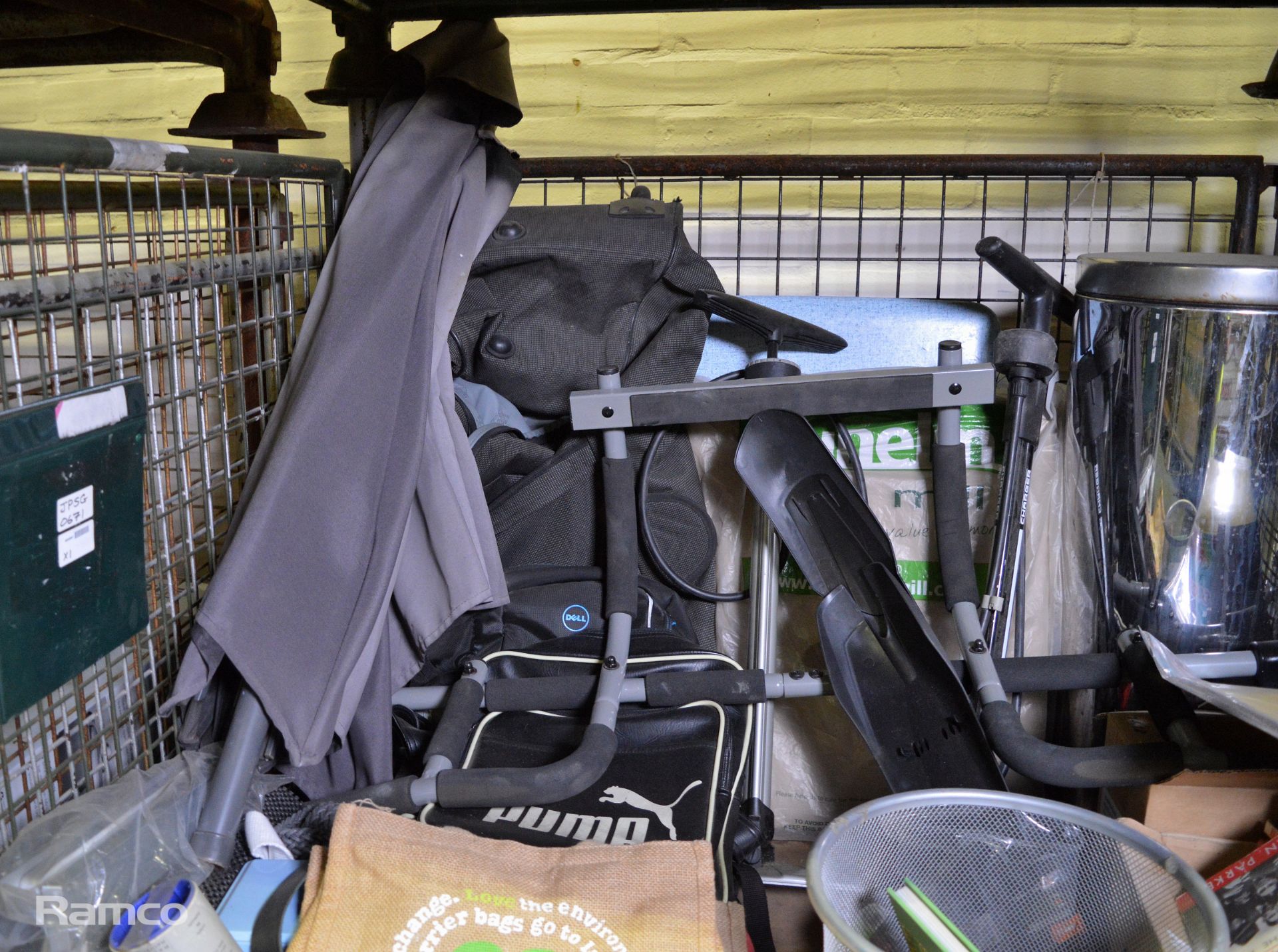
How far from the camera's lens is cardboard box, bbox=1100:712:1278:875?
107cm

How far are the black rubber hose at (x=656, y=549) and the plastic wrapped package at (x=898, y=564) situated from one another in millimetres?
144

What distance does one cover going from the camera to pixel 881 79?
2287mm

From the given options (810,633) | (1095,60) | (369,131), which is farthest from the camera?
(1095,60)

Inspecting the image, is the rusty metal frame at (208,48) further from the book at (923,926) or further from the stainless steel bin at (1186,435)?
the book at (923,926)

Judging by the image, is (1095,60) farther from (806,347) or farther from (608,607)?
(608,607)

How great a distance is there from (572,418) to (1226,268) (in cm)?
71

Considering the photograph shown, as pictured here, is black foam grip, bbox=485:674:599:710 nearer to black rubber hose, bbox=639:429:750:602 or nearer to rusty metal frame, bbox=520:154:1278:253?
black rubber hose, bbox=639:429:750:602

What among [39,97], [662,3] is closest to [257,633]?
[662,3]

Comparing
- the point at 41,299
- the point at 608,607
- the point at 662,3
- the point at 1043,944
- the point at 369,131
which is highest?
the point at 662,3

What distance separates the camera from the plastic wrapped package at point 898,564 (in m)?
1.41

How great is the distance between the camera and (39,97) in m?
2.61

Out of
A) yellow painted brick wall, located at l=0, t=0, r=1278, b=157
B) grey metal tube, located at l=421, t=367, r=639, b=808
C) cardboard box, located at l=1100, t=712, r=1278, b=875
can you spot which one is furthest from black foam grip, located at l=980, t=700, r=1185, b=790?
yellow painted brick wall, located at l=0, t=0, r=1278, b=157

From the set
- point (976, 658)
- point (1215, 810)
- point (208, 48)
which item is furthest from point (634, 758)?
point (208, 48)

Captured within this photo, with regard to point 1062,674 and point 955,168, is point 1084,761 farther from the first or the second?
point 955,168
